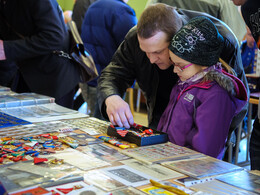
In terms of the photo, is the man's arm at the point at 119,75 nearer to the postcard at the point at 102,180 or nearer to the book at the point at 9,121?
the book at the point at 9,121

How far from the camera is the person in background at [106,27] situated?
10.4 ft

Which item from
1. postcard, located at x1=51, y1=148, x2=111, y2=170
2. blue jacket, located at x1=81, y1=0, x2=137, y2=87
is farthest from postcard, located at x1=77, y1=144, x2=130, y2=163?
blue jacket, located at x1=81, y1=0, x2=137, y2=87

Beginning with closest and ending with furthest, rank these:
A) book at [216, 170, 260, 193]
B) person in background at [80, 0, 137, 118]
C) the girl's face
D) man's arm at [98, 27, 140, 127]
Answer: book at [216, 170, 260, 193] → the girl's face → man's arm at [98, 27, 140, 127] → person in background at [80, 0, 137, 118]

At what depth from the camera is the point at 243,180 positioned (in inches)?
43.1

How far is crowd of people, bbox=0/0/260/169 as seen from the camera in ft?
5.22

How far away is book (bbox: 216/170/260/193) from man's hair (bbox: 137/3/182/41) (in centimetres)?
76

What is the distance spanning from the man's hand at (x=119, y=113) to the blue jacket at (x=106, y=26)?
5.01 ft

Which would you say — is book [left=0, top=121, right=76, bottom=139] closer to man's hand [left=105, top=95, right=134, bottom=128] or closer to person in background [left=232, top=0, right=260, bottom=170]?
man's hand [left=105, top=95, right=134, bottom=128]

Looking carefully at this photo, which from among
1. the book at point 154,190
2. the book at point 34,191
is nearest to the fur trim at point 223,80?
the book at point 154,190

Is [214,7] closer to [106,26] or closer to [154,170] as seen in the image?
[106,26]

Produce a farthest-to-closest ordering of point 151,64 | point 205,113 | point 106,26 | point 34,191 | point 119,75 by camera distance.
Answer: point 106,26 → point 119,75 → point 151,64 → point 205,113 → point 34,191

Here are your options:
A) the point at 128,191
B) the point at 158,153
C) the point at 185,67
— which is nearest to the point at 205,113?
the point at 185,67

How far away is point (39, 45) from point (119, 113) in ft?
3.30

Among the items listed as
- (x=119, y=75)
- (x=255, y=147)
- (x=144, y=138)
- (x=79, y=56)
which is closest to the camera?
(x=144, y=138)
